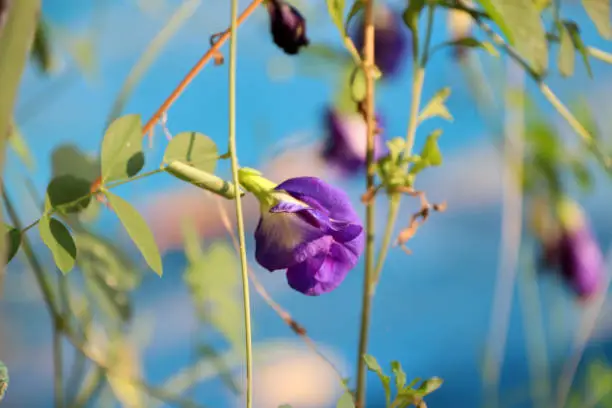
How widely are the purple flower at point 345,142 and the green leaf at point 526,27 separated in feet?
1.10

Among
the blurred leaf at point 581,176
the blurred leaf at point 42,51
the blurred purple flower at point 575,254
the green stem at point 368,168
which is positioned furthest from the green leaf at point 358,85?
the blurred purple flower at point 575,254

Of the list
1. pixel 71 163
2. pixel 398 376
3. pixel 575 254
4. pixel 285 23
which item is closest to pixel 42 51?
pixel 71 163

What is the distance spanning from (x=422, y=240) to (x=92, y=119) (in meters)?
0.48

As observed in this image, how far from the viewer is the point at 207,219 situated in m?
0.97

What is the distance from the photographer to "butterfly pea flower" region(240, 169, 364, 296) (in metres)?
0.25

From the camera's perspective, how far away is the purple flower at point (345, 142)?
57 centimetres

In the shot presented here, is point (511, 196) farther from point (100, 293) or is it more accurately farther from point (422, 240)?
point (100, 293)

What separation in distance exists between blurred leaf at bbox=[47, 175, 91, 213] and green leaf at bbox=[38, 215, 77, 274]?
0.01 meters

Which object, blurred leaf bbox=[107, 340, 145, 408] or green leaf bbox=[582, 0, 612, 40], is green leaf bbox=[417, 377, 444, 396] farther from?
blurred leaf bbox=[107, 340, 145, 408]

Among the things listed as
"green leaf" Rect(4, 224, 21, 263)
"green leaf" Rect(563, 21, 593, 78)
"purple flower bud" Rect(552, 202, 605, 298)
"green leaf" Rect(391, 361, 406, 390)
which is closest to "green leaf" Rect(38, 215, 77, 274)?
"green leaf" Rect(4, 224, 21, 263)

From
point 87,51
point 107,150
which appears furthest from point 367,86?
point 87,51

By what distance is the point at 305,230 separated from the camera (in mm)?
249

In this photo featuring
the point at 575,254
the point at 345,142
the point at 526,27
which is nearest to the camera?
the point at 526,27

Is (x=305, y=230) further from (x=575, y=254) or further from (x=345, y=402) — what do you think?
(x=575, y=254)
